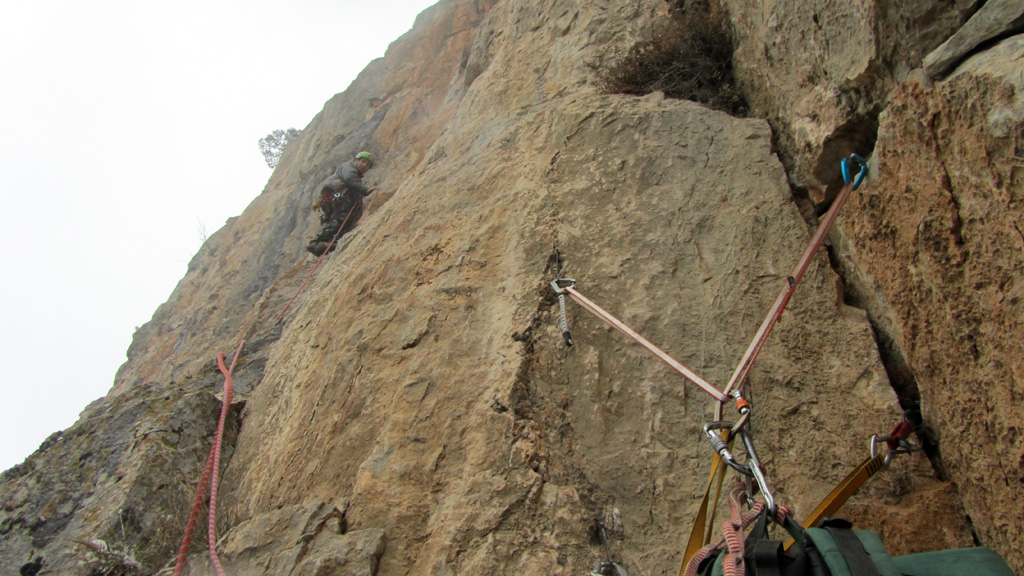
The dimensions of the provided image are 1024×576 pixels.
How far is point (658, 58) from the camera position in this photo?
4.89m

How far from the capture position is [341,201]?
9359mm

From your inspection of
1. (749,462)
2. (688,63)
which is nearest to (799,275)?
(749,462)

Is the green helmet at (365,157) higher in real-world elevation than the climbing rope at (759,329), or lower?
higher

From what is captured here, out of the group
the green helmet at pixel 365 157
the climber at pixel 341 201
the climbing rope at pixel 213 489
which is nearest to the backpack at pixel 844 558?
the climbing rope at pixel 213 489

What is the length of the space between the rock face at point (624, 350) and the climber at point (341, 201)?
11.9 feet

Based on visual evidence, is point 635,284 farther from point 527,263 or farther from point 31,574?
point 31,574

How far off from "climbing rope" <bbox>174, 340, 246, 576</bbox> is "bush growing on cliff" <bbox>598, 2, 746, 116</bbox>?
3.89 meters

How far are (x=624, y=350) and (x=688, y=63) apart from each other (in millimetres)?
2497

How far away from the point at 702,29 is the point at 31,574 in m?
5.83

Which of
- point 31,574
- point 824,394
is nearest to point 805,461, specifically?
point 824,394

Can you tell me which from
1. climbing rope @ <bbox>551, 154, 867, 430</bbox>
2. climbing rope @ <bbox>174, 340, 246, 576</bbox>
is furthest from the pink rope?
climbing rope @ <bbox>174, 340, 246, 576</bbox>

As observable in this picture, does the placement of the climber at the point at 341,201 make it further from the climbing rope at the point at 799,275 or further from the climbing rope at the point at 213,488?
the climbing rope at the point at 799,275

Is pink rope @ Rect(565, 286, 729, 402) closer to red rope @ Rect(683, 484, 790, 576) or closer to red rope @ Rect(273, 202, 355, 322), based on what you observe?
red rope @ Rect(683, 484, 790, 576)

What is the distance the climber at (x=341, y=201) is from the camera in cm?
898
